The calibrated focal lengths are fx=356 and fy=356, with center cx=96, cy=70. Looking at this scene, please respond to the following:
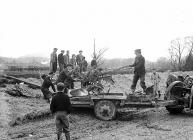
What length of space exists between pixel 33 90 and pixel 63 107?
30.9 ft

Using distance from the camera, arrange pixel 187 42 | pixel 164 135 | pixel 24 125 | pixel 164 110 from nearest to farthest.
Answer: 1. pixel 164 135
2. pixel 24 125
3. pixel 164 110
4. pixel 187 42

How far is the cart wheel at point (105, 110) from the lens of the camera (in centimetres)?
1116

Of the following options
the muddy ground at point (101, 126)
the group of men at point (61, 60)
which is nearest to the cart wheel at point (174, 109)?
the muddy ground at point (101, 126)

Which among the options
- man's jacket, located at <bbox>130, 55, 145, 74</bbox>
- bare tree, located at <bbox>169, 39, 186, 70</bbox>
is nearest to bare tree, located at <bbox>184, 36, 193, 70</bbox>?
bare tree, located at <bbox>169, 39, 186, 70</bbox>

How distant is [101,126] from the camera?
34.2 feet

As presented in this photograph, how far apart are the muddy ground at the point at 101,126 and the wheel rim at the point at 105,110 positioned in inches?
7.5

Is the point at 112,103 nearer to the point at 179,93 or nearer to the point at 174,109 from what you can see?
the point at 179,93

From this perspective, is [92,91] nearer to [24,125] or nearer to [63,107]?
[24,125]

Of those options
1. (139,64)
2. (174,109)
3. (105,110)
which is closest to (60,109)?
(105,110)

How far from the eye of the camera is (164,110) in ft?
44.0

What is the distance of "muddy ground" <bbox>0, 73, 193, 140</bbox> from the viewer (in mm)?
9305

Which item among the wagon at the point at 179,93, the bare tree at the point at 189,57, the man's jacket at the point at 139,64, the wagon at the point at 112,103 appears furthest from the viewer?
the bare tree at the point at 189,57

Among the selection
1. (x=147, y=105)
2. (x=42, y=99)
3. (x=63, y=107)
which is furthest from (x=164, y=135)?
(x=42, y=99)

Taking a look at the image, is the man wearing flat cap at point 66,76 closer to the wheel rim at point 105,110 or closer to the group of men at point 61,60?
the wheel rim at point 105,110
